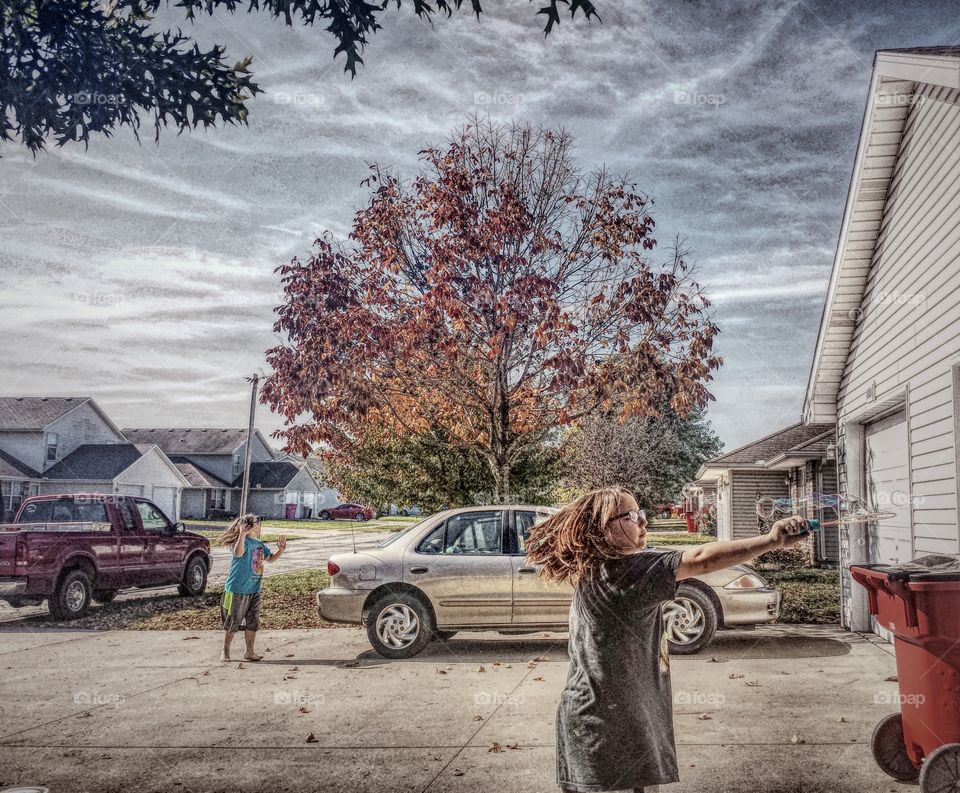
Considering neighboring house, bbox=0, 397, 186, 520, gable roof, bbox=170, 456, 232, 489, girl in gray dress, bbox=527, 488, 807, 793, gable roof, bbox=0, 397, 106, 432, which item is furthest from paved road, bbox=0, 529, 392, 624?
gable roof, bbox=170, 456, 232, 489

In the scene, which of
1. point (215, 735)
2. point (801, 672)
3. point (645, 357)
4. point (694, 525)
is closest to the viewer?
point (215, 735)

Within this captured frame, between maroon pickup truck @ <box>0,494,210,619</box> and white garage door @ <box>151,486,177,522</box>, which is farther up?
white garage door @ <box>151,486,177,522</box>

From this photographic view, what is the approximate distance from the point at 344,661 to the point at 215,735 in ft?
11.7

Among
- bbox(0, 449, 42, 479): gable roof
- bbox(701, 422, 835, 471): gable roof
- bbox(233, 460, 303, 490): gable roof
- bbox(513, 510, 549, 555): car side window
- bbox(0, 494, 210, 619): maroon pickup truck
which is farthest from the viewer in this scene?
bbox(233, 460, 303, 490): gable roof

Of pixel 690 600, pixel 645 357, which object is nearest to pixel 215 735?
pixel 690 600

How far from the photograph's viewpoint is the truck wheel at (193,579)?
17.7 metres

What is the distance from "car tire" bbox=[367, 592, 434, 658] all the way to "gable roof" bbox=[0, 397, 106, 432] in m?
43.6

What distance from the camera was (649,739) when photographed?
132 inches

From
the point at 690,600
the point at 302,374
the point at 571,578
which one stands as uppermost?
the point at 302,374

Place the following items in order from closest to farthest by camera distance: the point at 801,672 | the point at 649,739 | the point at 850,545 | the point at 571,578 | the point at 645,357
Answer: the point at 649,739 → the point at 571,578 → the point at 801,672 → the point at 850,545 → the point at 645,357

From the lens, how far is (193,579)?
17.9 metres

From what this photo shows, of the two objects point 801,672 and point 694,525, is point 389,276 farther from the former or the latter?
point 694,525

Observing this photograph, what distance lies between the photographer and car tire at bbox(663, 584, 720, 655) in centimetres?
1032

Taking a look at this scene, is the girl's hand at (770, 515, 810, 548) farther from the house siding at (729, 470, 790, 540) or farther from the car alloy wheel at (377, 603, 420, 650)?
the house siding at (729, 470, 790, 540)
